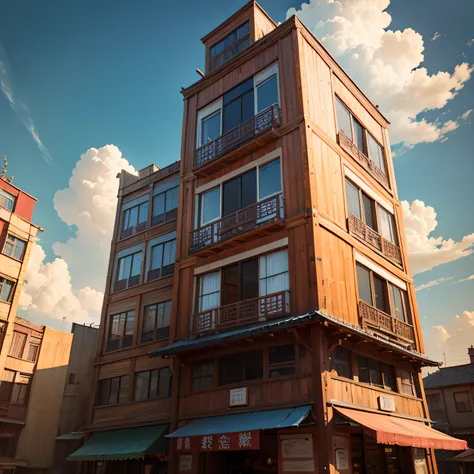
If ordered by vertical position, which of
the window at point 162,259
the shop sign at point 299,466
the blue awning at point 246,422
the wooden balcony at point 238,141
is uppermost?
the wooden balcony at point 238,141

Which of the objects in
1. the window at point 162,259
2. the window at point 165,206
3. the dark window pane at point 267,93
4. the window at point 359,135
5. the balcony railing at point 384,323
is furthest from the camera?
the window at point 165,206

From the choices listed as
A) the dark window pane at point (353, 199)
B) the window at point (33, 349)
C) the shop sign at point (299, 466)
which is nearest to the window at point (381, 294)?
the dark window pane at point (353, 199)

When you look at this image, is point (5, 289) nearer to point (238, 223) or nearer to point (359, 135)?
point (238, 223)

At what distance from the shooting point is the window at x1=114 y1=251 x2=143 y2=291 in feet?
92.5

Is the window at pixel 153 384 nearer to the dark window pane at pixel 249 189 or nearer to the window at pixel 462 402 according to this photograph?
the dark window pane at pixel 249 189

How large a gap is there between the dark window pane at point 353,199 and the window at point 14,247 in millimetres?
25954

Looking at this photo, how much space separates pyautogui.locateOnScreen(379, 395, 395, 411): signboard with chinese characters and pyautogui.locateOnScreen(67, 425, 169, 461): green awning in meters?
9.14

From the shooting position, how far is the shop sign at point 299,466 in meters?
14.4

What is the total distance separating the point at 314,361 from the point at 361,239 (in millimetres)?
7323

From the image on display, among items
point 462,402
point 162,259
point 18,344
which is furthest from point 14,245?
point 462,402

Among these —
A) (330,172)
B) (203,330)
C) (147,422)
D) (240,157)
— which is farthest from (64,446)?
(330,172)

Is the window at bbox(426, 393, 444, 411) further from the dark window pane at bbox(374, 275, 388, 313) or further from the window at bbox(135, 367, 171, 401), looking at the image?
the window at bbox(135, 367, 171, 401)

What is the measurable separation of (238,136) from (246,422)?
1258 cm

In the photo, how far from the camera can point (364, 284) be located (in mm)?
20172
